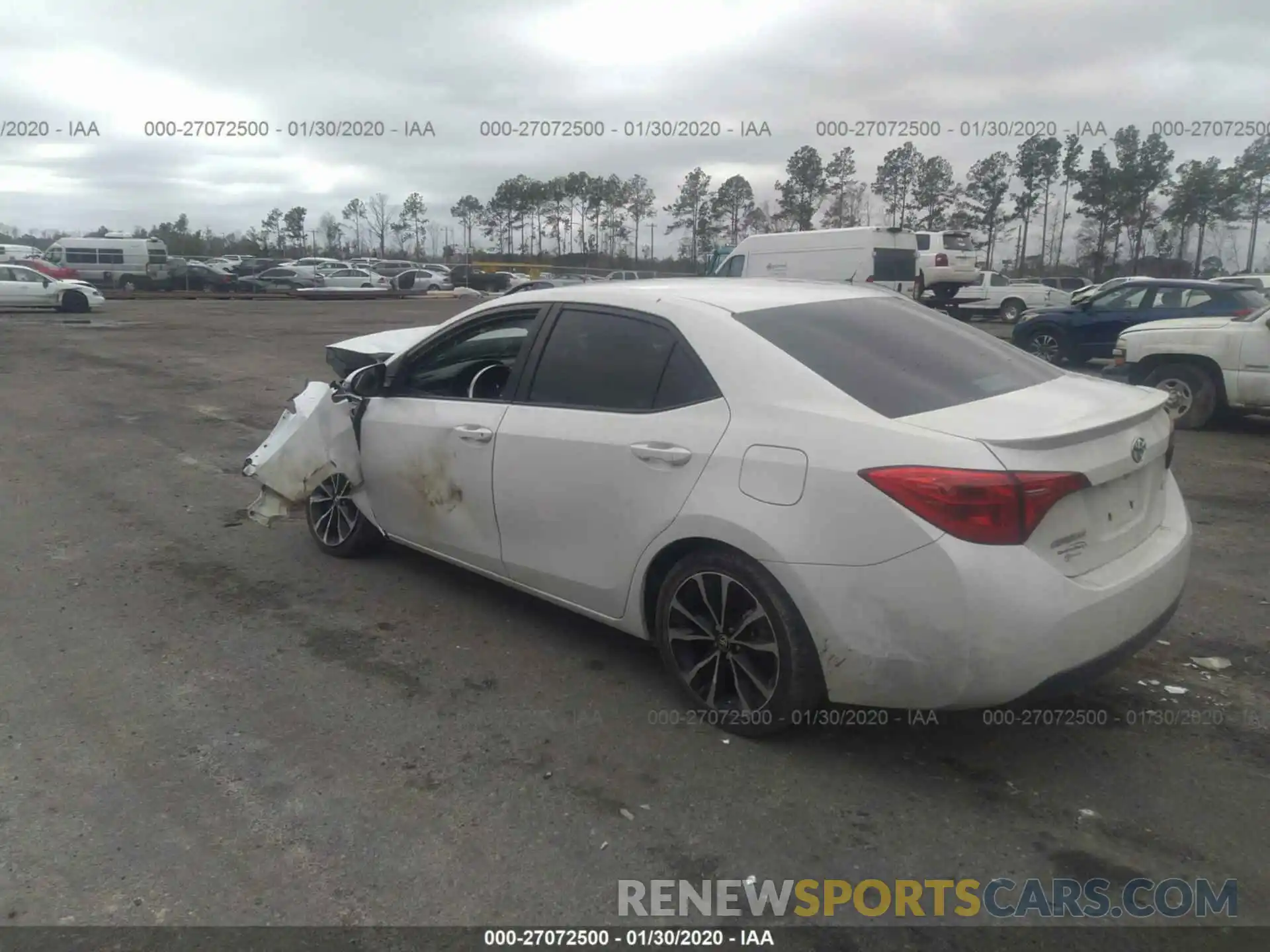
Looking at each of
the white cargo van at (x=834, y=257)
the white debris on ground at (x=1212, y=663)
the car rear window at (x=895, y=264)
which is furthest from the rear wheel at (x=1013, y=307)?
the white debris on ground at (x=1212, y=663)

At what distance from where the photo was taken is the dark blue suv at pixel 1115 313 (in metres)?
12.9

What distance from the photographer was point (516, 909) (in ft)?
8.82

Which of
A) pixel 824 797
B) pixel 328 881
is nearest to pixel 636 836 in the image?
pixel 824 797

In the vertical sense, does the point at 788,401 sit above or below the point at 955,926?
above

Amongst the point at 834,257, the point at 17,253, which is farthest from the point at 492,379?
the point at 17,253

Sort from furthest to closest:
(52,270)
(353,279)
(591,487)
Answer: (353,279), (52,270), (591,487)

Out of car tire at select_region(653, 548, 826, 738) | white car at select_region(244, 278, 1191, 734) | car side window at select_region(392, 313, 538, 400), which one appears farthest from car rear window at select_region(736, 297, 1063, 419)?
car side window at select_region(392, 313, 538, 400)

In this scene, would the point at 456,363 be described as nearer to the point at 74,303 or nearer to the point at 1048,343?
the point at 1048,343

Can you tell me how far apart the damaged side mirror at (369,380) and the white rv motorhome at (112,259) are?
43.7m

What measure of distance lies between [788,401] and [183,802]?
244 cm

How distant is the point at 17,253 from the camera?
4625 centimetres

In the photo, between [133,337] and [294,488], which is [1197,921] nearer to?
[294,488]

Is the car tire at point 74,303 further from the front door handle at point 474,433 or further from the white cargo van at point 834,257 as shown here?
the front door handle at point 474,433

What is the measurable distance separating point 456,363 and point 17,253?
5126 centimetres
